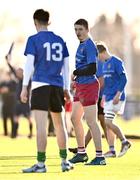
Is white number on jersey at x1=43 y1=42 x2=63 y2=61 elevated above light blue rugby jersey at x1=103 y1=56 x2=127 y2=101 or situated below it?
above

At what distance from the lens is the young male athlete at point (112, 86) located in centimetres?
1469

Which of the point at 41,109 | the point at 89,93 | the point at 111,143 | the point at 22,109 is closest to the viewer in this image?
the point at 41,109

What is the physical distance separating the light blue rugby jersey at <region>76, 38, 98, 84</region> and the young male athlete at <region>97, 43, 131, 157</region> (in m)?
1.84

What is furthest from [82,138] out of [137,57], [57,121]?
[137,57]

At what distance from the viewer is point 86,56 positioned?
12.7 m

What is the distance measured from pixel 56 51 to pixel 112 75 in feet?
11.1

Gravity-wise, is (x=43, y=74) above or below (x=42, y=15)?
below

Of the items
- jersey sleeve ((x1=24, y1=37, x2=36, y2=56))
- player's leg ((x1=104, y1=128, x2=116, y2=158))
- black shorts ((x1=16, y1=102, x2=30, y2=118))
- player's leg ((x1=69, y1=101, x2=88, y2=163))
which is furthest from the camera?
black shorts ((x1=16, y1=102, x2=30, y2=118))

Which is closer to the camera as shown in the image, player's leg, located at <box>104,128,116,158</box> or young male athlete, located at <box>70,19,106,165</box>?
Result: young male athlete, located at <box>70,19,106,165</box>

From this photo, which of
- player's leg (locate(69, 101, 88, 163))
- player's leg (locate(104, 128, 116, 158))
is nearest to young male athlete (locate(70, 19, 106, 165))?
player's leg (locate(69, 101, 88, 163))

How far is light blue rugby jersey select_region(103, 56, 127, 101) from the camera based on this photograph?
14.8m

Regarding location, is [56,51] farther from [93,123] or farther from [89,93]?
[93,123]

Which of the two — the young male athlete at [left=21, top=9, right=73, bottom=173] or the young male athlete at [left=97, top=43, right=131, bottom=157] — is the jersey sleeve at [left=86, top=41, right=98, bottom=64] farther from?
the young male athlete at [left=97, top=43, right=131, bottom=157]

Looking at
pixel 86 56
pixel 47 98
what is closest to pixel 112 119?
pixel 86 56
